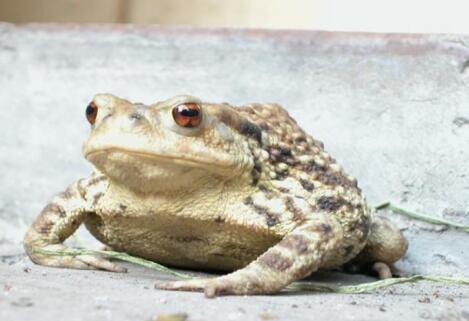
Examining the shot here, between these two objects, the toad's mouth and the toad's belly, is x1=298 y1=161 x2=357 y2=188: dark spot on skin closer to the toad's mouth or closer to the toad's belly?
the toad's belly

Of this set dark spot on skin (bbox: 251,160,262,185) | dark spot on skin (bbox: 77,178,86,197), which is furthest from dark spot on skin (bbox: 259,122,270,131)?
dark spot on skin (bbox: 77,178,86,197)

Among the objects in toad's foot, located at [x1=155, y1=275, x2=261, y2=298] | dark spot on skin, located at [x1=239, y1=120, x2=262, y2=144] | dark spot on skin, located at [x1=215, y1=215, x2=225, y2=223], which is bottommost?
toad's foot, located at [x1=155, y1=275, x2=261, y2=298]

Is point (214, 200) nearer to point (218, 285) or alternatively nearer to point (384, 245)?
point (218, 285)

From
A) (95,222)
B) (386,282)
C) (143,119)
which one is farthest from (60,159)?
(386,282)

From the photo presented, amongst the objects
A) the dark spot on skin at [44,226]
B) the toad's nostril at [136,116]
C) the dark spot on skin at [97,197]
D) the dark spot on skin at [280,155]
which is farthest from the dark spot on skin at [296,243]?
the dark spot on skin at [44,226]

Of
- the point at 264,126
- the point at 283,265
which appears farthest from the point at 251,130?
the point at 283,265

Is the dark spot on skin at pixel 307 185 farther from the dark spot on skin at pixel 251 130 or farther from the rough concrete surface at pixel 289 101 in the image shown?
the rough concrete surface at pixel 289 101

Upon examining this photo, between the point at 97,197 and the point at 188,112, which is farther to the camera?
the point at 97,197
